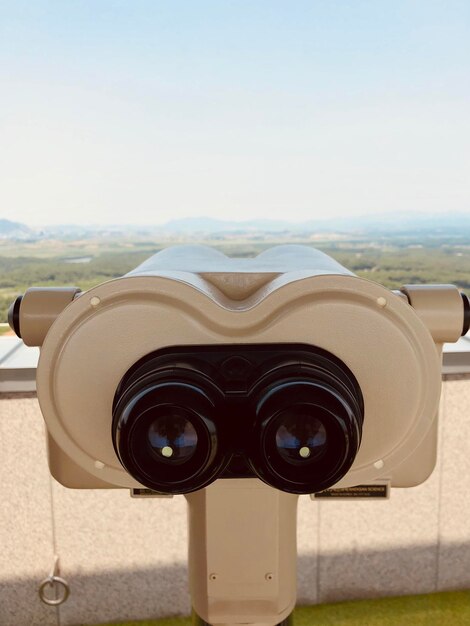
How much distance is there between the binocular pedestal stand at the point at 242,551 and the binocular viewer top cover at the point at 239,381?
7 cm

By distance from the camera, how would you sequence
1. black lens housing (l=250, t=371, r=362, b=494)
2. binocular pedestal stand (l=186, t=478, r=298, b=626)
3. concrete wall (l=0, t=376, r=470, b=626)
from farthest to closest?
concrete wall (l=0, t=376, r=470, b=626) → binocular pedestal stand (l=186, t=478, r=298, b=626) → black lens housing (l=250, t=371, r=362, b=494)

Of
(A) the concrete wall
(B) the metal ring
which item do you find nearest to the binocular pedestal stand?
(A) the concrete wall

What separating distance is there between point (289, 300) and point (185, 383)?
0.13 metres

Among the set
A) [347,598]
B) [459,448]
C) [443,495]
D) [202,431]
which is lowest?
[347,598]

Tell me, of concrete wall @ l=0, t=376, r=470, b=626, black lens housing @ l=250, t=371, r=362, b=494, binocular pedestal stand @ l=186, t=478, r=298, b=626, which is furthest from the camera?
concrete wall @ l=0, t=376, r=470, b=626

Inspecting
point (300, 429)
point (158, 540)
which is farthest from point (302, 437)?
point (158, 540)

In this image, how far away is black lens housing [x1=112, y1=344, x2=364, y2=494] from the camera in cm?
48

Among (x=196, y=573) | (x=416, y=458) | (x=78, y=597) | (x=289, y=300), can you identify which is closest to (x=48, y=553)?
(x=78, y=597)

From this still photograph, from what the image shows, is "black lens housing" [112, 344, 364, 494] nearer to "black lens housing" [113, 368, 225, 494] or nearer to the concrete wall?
"black lens housing" [113, 368, 225, 494]

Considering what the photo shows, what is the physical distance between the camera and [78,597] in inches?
59.6

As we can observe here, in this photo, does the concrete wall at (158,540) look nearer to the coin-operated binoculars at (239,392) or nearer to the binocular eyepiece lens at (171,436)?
the coin-operated binoculars at (239,392)

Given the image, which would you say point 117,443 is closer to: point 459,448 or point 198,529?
point 198,529

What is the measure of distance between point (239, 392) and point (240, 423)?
3 centimetres

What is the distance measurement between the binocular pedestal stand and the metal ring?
3.22 ft
